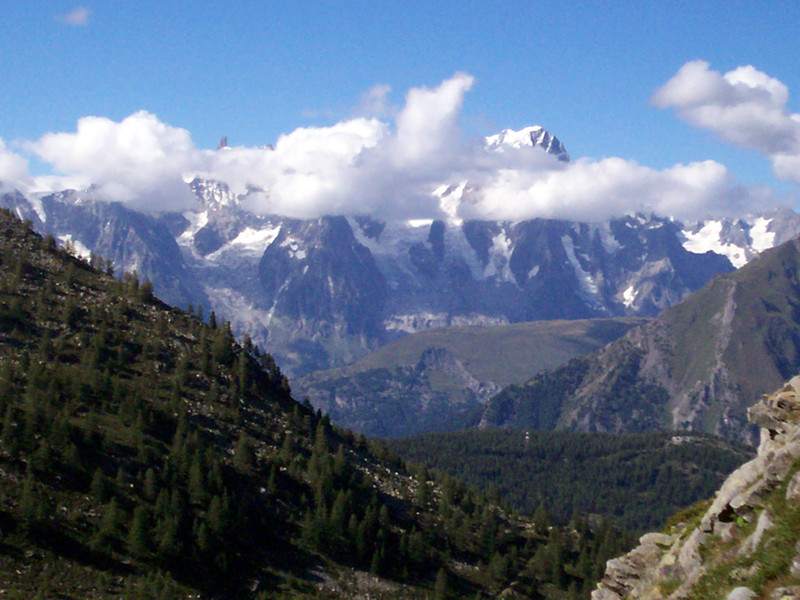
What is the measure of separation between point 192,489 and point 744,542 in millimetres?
92614

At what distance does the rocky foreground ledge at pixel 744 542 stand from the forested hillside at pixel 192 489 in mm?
65107

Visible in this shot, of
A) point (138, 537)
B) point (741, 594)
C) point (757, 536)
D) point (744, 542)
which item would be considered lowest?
point (138, 537)

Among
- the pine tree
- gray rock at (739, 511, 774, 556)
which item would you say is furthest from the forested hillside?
gray rock at (739, 511, 774, 556)

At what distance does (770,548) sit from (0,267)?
169126 mm

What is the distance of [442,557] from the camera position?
126562 millimetres

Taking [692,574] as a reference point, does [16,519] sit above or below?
below

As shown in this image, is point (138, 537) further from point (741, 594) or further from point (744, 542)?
point (741, 594)

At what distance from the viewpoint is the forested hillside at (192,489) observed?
9694 centimetres

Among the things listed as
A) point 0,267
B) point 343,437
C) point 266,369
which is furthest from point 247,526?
point 0,267

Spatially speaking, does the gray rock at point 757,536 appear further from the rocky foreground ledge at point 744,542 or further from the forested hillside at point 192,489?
the forested hillside at point 192,489

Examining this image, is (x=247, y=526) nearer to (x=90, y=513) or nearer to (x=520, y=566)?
(x=90, y=513)

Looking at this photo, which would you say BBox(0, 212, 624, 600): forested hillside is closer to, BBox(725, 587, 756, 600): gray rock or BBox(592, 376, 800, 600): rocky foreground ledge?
BBox(592, 376, 800, 600): rocky foreground ledge

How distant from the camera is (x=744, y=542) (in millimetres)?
33719

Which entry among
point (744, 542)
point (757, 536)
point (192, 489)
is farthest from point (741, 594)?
point (192, 489)
